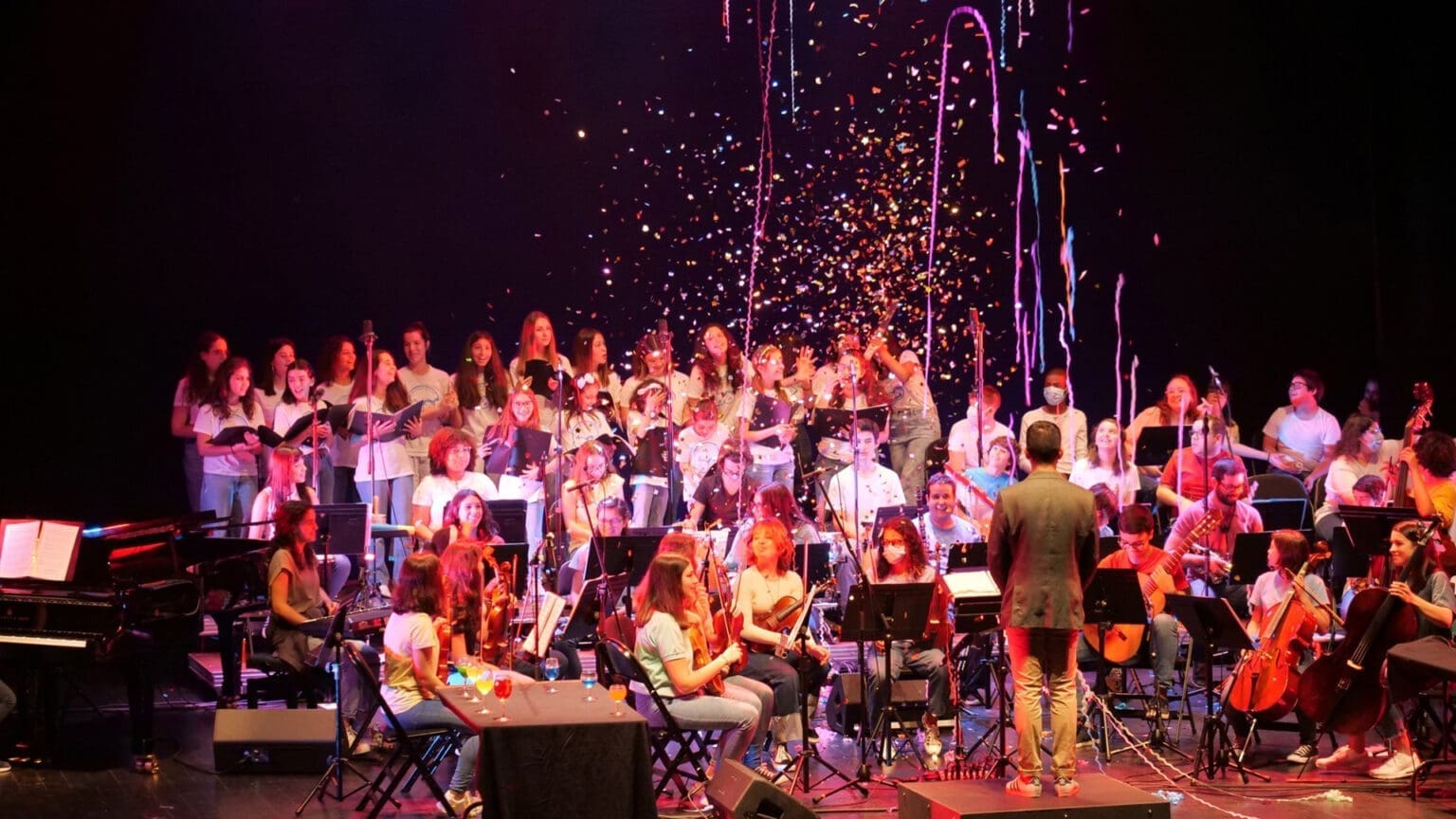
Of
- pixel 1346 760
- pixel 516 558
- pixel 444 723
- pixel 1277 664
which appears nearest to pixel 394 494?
pixel 516 558

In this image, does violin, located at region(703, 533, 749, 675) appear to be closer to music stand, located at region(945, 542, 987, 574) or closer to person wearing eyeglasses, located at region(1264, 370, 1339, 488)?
music stand, located at region(945, 542, 987, 574)

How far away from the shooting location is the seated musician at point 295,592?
845 cm

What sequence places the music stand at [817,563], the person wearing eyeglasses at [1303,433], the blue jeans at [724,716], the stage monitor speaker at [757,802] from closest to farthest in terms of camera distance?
the stage monitor speaker at [757,802]
the blue jeans at [724,716]
the music stand at [817,563]
the person wearing eyeglasses at [1303,433]

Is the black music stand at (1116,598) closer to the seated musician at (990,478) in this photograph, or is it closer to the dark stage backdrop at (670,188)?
the seated musician at (990,478)

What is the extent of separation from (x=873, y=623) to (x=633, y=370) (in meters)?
5.75

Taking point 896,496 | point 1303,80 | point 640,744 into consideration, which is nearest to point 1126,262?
point 1303,80

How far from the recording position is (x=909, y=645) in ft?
27.8

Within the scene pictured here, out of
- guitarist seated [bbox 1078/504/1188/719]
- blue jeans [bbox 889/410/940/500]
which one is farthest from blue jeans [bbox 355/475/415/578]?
guitarist seated [bbox 1078/504/1188/719]

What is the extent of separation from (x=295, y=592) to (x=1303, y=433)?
855cm

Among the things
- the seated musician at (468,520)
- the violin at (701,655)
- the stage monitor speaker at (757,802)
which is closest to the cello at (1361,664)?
the violin at (701,655)

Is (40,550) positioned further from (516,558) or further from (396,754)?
(396,754)

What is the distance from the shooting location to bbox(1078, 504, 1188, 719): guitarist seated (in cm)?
874

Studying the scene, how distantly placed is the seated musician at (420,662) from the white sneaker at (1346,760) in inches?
177

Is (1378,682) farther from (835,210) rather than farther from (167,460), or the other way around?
(167,460)
